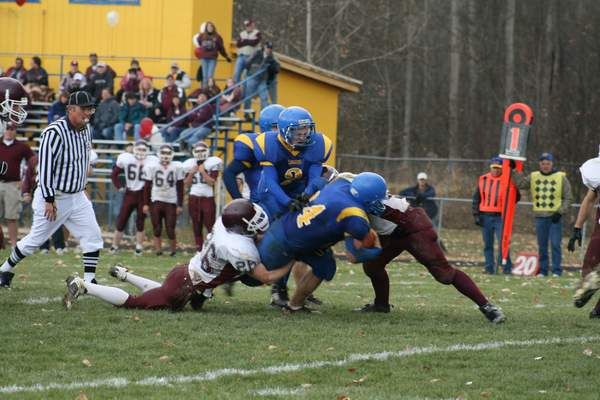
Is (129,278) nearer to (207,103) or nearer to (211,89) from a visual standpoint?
(207,103)

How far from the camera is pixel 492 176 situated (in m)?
17.4

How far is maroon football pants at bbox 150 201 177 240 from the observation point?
56.2 feet

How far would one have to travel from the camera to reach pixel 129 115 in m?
22.7

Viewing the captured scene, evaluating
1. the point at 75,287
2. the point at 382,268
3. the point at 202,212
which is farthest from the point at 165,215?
the point at 75,287

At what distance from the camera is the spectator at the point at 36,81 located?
78.3ft

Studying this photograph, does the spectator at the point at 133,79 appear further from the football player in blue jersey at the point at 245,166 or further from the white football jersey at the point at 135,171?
the football player in blue jersey at the point at 245,166

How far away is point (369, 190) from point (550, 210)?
340 inches

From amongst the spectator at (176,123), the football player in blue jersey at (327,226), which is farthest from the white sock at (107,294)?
the spectator at (176,123)

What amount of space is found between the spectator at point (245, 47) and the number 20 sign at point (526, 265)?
7567 millimetres

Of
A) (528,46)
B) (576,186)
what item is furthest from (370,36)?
(576,186)

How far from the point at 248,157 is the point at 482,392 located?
13.5 feet

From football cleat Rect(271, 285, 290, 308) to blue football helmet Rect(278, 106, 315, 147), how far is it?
1.30 m

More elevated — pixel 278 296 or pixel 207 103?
pixel 207 103

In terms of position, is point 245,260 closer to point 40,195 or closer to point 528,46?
point 40,195
